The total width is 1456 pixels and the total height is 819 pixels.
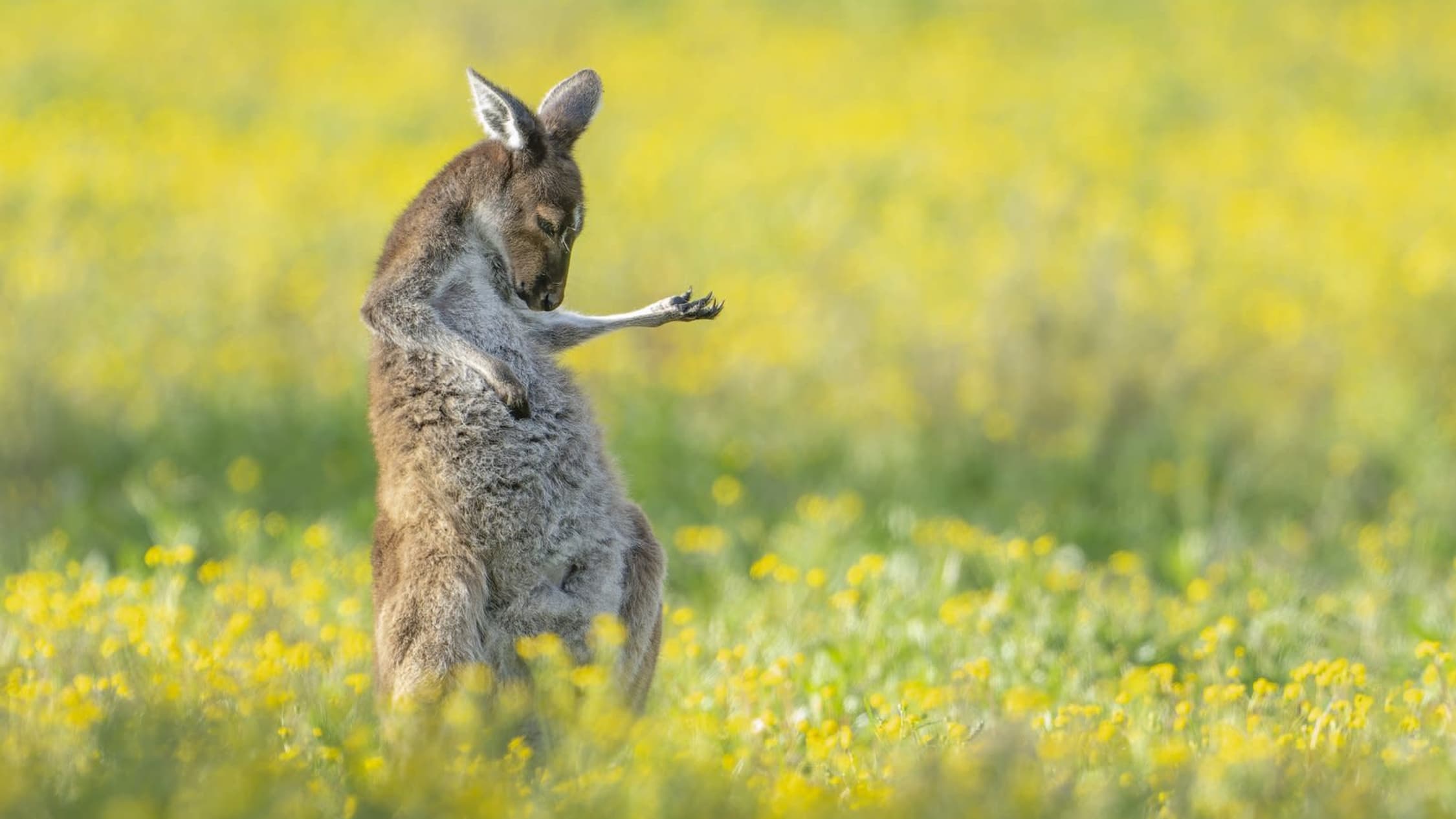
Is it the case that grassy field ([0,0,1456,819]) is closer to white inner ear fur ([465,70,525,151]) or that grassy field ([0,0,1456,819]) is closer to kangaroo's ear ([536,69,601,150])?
white inner ear fur ([465,70,525,151])

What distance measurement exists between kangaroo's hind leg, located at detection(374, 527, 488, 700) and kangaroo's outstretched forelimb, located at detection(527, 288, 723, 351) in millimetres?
681

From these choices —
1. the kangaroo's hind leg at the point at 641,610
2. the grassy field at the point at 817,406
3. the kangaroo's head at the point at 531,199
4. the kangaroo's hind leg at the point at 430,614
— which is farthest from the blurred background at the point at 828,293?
the kangaroo's hind leg at the point at 430,614

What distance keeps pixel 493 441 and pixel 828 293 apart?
7555mm

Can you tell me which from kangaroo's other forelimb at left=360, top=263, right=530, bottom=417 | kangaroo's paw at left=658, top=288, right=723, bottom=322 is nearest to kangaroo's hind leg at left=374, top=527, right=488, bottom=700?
kangaroo's other forelimb at left=360, top=263, right=530, bottom=417

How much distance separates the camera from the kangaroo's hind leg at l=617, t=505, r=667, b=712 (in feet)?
13.8

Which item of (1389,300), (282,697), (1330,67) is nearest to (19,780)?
Answer: (282,697)

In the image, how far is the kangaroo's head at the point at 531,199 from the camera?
13.7 ft

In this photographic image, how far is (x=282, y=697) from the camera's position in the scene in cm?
413

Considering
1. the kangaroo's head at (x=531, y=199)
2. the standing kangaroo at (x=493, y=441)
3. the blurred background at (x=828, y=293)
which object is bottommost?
the blurred background at (x=828, y=293)

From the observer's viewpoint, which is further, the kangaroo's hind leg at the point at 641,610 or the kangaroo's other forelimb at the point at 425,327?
the kangaroo's hind leg at the point at 641,610

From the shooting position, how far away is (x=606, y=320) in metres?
4.34

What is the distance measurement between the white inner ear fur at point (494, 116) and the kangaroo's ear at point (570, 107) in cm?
15

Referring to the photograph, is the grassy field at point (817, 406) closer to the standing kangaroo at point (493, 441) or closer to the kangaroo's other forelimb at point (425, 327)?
the standing kangaroo at point (493, 441)

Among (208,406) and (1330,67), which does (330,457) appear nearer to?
(208,406)
